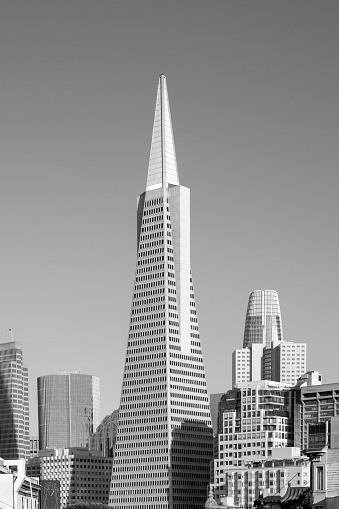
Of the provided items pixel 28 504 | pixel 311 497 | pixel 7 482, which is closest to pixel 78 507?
pixel 28 504

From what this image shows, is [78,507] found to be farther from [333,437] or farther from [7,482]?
[333,437]

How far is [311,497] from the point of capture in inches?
4680

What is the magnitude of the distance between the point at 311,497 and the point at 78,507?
51.2 meters

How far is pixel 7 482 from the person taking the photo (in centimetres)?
12412

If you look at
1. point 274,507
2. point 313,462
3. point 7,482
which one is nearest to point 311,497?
point 313,462

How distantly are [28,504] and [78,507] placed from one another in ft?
31.7

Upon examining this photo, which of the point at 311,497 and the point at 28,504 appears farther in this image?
the point at 28,504

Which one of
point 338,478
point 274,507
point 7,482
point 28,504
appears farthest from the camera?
point 274,507

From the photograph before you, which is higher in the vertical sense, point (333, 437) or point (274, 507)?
point (333, 437)

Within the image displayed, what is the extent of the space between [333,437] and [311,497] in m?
5.95

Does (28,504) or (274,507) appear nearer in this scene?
(28,504)

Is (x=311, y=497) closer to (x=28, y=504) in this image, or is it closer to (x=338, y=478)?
(x=338, y=478)

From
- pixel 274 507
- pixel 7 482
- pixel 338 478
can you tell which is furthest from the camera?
pixel 274 507

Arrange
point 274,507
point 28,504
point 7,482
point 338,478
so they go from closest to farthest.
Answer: point 338,478 < point 7,482 < point 28,504 < point 274,507
